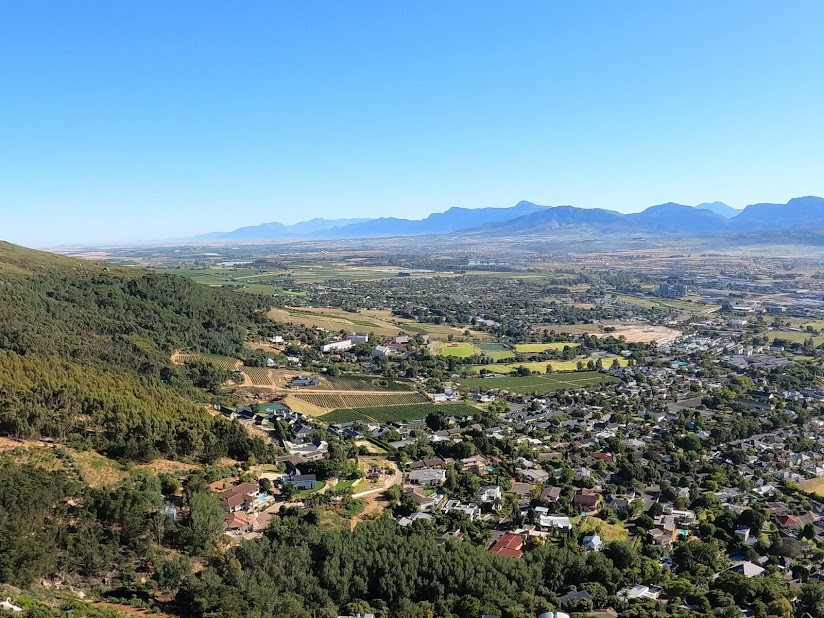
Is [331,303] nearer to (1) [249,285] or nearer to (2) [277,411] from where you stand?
(1) [249,285]

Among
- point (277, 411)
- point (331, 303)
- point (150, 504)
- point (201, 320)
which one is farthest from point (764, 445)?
point (331, 303)

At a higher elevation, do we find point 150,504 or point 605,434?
point 150,504

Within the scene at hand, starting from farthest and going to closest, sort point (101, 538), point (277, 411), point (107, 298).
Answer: point (107, 298), point (277, 411), point (101, 538)

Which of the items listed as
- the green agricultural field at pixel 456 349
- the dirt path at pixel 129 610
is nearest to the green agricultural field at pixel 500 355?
the green agricultural field at pixel 456 349

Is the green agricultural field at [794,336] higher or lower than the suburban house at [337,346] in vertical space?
lower

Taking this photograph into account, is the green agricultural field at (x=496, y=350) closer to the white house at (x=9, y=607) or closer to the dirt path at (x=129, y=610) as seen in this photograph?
the dirt path at (x=129, y=610)

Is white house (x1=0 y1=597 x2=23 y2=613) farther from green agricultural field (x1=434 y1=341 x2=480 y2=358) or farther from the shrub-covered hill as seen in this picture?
Answer: green agricultural field (x1=434 y1=341 x2=480 y2=358)

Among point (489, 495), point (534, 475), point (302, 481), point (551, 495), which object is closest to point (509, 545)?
point (489, 495)
